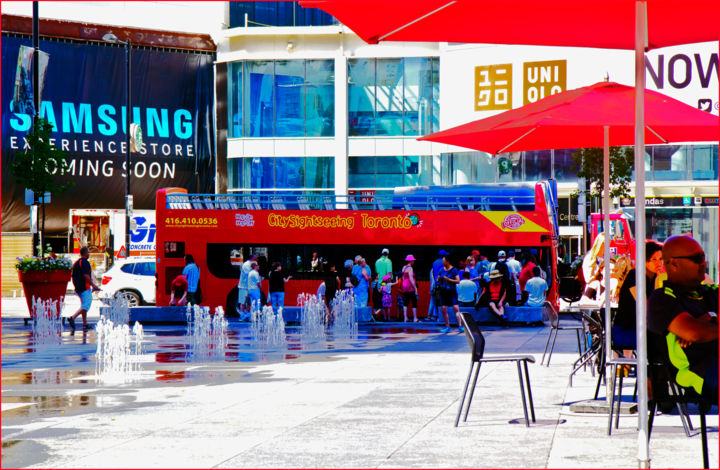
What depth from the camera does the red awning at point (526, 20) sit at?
6.46m

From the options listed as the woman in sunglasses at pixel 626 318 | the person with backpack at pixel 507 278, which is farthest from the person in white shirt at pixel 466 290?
the woman in sunglasses at pixel 626 318

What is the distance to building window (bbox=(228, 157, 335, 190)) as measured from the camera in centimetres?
5116

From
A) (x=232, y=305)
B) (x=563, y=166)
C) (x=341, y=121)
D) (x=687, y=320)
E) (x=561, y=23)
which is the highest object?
(x=341, y=121)

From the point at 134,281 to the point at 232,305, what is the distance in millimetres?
4464

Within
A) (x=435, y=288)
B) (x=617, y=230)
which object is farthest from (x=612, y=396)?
(x=617, y=230)

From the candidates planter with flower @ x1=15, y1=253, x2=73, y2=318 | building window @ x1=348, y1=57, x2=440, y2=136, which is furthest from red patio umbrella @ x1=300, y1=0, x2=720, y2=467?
building window @ x1=348, y1=57, x2=440, y2=136

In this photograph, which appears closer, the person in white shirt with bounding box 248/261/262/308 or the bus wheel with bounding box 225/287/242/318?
the person in white shirt with bounding box 248/261/262/308

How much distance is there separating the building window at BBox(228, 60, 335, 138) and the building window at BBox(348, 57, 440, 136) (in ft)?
3.99

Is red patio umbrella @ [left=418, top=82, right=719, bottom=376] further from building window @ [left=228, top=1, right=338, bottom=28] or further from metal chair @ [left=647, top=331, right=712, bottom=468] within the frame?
building window @ [left=228, top=1, right=338, bottom=28]

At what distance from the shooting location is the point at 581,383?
38.7ft

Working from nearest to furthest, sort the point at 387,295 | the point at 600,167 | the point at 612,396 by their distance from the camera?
the point at 612,396, the point at 387,295, the point at 600,167

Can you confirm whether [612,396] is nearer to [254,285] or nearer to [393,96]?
[254,285]

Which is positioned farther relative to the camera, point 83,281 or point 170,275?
point 170,275

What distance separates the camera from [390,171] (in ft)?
167
